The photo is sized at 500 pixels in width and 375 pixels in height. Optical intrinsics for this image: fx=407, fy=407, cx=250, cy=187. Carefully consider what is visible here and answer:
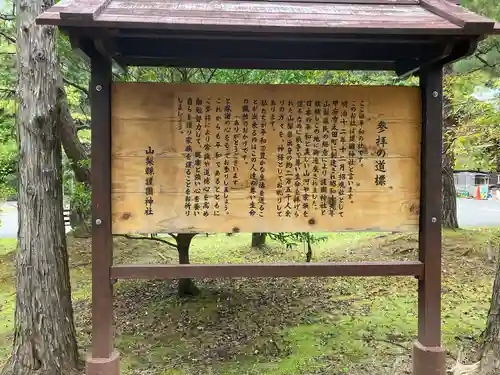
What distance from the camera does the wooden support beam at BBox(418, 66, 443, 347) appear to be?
10.7ft

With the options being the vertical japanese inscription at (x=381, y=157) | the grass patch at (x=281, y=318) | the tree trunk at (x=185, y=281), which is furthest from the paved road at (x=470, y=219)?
the vertical japanese inscription at (x=381, y=157)

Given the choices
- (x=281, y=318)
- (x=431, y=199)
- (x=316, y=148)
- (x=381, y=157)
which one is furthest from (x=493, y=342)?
(x=281, y=318)

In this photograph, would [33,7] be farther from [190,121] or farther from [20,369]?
[20,369]

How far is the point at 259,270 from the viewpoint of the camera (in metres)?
3.21

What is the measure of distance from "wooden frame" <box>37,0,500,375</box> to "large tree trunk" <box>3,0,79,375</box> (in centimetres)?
100

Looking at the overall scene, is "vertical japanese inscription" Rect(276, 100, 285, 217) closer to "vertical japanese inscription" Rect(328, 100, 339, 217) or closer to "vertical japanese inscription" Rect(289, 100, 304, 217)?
"vertical japanese inscription" Rect(289, 100, 304, 217)

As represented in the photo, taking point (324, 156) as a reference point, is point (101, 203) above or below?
below

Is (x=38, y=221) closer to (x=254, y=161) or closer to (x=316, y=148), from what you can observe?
(x=254, y=161)

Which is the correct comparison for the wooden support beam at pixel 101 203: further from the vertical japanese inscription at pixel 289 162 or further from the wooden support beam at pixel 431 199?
the wooden support beam at pixel 431 199

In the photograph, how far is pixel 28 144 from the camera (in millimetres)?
3924

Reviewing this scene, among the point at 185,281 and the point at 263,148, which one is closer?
the point at 263,148

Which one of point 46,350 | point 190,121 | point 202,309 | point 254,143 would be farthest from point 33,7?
point 202,309

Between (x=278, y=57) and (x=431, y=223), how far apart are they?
196 cm

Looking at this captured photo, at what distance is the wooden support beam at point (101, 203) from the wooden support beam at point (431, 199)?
97.9 inches
